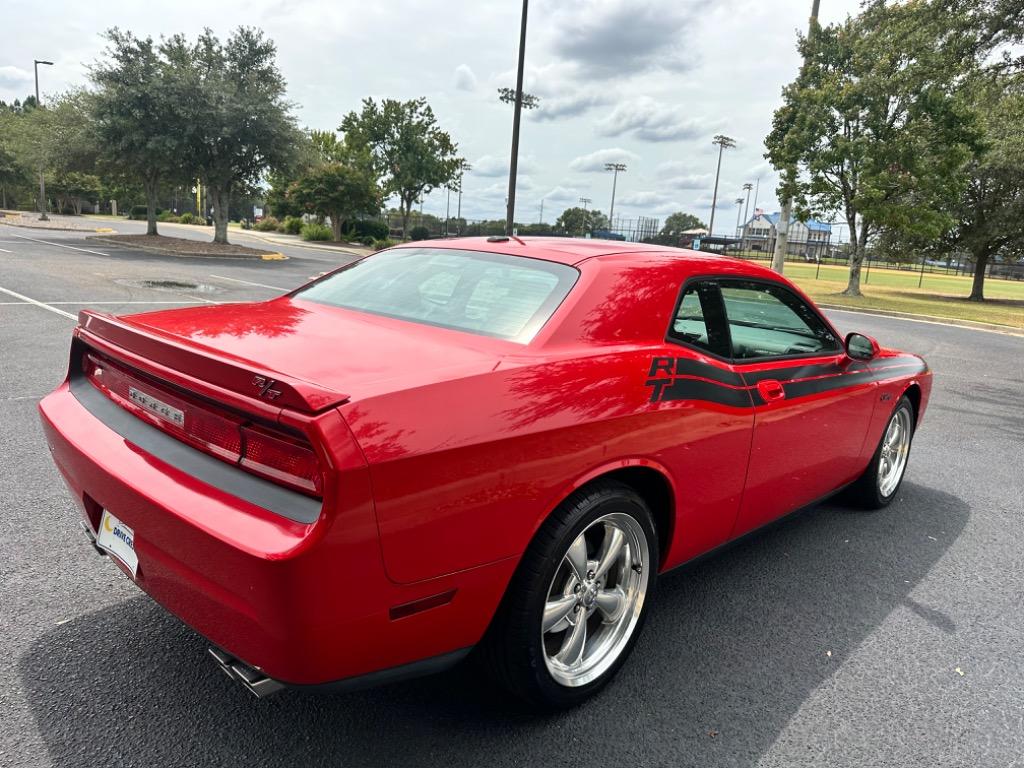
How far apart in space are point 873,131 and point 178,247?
23.2 meters

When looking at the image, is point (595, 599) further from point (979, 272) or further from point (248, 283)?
point (979, 272)

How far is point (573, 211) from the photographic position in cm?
12694

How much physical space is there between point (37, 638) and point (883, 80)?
79.9 feet

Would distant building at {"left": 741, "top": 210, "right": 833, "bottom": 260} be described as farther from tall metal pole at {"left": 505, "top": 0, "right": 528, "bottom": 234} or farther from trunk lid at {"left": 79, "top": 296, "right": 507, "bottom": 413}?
trunk lid at {"left": 79, "top": 296, "right": 507, "bottom": 413}

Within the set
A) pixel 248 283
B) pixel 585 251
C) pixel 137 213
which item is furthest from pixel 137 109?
pixel 137 213

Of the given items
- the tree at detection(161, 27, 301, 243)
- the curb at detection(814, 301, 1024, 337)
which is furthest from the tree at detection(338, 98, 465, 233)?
the curb at detection(814, 301, 1024, 337)

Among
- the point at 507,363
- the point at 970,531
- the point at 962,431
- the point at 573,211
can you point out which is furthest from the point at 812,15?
the point at 573,211

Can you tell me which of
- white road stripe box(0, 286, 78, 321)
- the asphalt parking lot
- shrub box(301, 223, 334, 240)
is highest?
shrub box(301, 223, 334, 240)

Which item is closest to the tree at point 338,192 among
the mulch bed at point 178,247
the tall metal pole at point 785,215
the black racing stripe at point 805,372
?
the mulch bed at point 178,247

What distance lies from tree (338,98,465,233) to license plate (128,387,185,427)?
42.2 meters

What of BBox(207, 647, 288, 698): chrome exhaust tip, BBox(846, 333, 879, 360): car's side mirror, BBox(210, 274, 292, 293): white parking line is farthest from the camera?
BBox(210, 274, 292, 293): white parking line

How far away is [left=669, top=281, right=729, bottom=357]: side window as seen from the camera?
2.75 meters

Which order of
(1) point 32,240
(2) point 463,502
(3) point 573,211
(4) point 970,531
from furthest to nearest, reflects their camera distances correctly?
1. (3) point 573,211
2. (1) point 32,240
3. (4) point 970,531
4. (2) point 463,502

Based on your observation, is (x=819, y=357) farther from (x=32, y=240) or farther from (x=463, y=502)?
(x=32, y=240)
